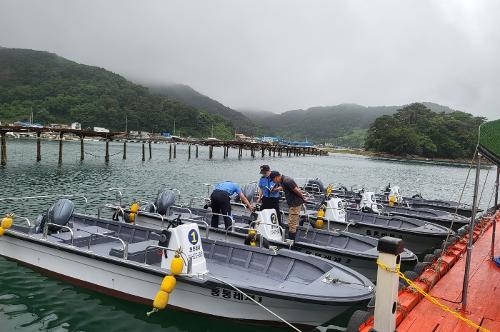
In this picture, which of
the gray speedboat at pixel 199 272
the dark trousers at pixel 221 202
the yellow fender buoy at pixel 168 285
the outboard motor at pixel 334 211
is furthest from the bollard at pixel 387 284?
the outboard motor at pixel 334 211

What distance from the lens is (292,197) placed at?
40.5 ft

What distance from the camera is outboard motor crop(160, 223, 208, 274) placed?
8.34 m

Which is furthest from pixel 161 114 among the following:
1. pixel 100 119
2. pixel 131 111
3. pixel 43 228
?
pixel 43 228

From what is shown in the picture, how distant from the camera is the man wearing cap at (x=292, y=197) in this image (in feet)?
40.0

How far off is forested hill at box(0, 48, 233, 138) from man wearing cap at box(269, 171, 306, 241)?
16026cm

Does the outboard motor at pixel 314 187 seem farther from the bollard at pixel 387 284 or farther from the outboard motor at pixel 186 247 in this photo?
the bollard at pixel 387 284

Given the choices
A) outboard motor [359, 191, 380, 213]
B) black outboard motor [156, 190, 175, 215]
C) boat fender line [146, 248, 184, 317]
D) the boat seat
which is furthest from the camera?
outboard motor [359, 191, 380, 213]

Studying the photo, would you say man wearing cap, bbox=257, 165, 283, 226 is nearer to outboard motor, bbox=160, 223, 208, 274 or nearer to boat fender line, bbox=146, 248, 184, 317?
outboard motor, bbox=160, 223, 208, 274

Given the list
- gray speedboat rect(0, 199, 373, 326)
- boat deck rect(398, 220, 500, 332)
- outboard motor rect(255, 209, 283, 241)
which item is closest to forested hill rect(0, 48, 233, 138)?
gray speedboat rect(0, 199, 373, 326)

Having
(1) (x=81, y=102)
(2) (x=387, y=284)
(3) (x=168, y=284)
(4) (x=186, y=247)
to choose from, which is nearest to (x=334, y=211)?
(4) (x=186, y=247)

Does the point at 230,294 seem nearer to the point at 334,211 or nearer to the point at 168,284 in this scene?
the point at 168,284

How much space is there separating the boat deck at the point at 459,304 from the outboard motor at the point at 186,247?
14.3 feet

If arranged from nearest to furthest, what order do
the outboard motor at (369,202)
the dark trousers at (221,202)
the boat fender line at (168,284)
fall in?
the boat fender line at (168,284)
the dark trousers at (221,202)
the outboard motor at (369,202)

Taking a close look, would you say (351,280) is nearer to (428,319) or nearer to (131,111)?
(428,319)
